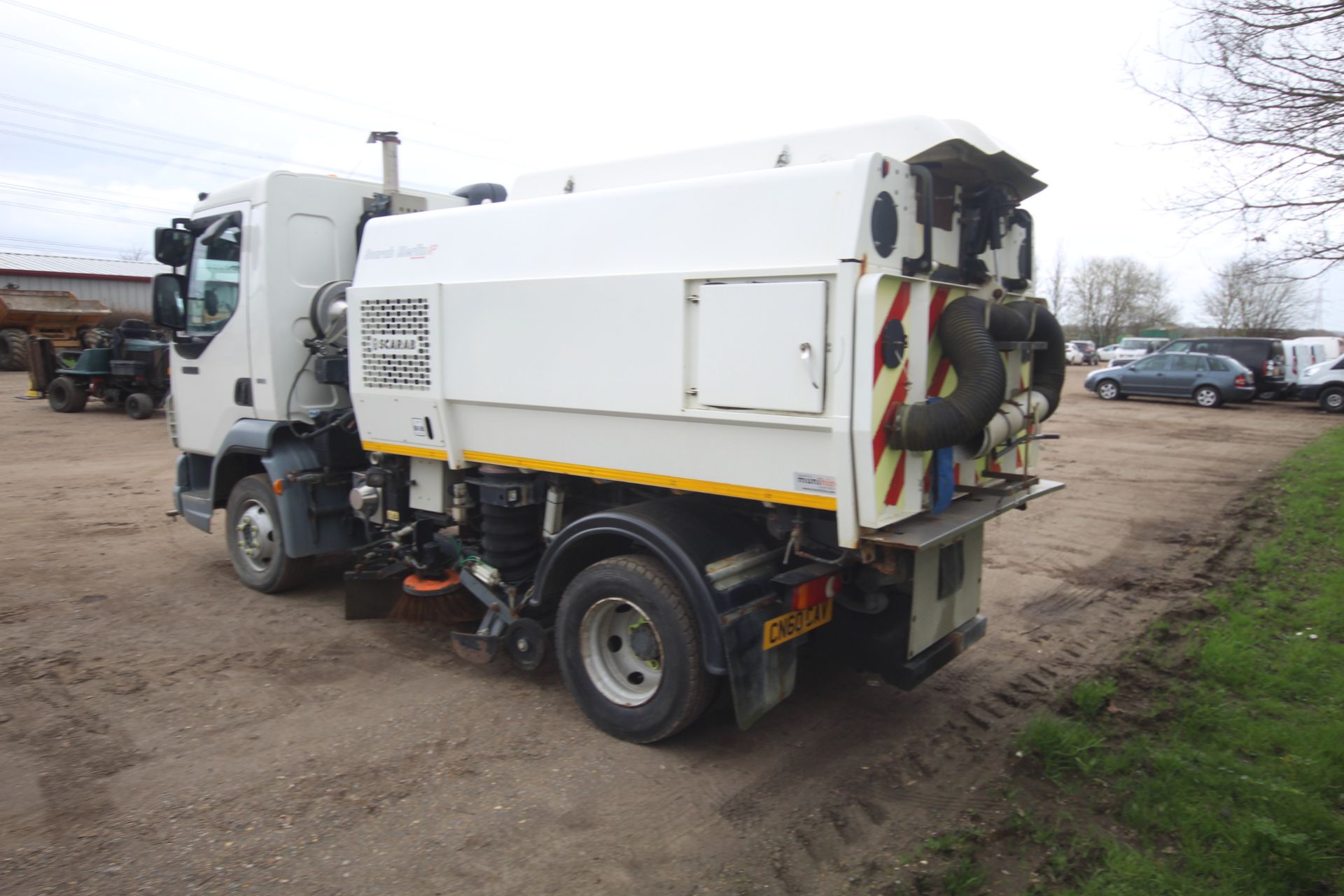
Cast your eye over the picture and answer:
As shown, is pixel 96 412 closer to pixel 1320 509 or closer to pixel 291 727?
pixel 291 727

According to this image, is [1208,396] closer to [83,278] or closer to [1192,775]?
[1192,775]

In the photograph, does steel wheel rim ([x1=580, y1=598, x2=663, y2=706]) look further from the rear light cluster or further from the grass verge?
the grass verge

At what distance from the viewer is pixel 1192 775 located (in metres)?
3.66

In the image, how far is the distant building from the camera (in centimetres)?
3541

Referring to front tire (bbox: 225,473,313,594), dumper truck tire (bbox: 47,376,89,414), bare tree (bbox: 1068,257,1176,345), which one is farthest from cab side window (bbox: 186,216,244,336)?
bare tree (bbox: 1068,257,1176,345)

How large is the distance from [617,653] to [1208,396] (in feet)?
78.6

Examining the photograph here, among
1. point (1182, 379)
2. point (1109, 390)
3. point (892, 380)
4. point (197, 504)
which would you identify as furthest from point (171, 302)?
point (1109, 390)

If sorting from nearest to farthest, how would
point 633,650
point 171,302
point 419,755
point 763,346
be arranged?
point 763,346 < point 419,755 < point 633,650 < point 171,302

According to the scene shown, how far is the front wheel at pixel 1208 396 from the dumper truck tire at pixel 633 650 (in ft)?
78.2

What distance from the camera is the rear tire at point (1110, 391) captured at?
81.8 ft

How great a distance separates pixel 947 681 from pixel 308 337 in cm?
488

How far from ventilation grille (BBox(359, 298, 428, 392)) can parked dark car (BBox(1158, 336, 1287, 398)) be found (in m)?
25.2

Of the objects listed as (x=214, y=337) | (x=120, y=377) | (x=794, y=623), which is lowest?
(x=794, y=623)

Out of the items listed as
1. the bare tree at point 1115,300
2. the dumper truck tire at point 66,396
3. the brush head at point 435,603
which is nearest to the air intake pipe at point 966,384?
the brush head at point 435,603
